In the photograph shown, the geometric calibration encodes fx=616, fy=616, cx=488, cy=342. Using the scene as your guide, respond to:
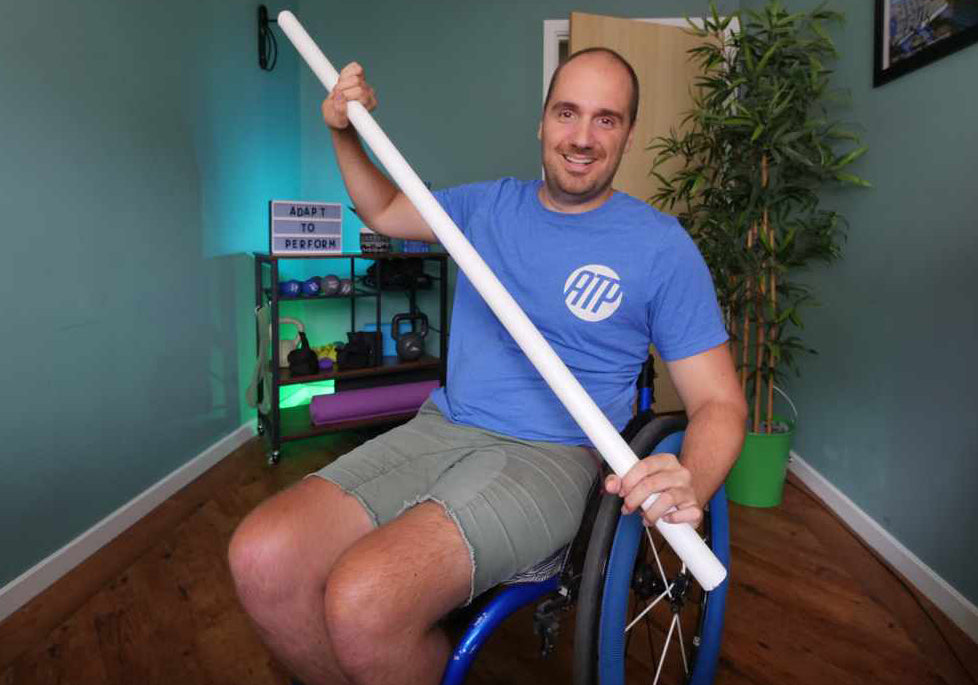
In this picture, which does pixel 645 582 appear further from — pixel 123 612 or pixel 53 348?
pixel 53 348

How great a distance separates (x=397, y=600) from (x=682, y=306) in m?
0.64

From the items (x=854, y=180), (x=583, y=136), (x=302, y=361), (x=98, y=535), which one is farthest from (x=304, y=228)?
(x=854, y=180)

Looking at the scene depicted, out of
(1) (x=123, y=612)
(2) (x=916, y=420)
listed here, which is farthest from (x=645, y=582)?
(1) (x=123, y=612)

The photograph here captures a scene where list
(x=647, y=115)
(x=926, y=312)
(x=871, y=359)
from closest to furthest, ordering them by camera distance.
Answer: (x=926, y=312) → (x=871, y=359) → (x=647, y=115)

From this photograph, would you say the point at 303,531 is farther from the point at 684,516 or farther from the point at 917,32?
the point at 917,32

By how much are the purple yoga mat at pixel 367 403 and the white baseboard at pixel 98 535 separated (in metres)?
0.42

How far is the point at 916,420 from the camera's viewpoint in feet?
5.71

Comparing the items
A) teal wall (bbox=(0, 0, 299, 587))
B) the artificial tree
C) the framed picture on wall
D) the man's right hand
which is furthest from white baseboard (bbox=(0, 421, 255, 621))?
the framed picture on wall

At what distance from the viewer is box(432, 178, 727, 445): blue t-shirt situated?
1.04 m

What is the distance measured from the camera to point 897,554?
1795 mm

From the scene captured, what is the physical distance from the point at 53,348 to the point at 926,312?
2.34 m

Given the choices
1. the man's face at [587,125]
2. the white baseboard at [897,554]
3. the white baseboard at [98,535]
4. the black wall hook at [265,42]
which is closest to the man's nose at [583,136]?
the man's face at [587,125]

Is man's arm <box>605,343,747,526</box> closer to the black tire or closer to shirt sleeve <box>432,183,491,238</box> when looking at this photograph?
the black tire

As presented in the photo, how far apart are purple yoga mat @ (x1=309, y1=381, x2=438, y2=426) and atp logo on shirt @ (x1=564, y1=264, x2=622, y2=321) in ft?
5.94
